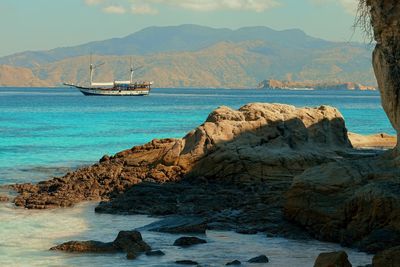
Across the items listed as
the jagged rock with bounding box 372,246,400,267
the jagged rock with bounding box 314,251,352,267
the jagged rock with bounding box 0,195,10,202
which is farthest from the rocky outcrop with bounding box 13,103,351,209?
the jagged rock with bounding box 372,246,400,267

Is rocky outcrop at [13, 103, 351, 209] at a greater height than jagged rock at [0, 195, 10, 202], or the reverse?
rocky outcrop at [13, 103, 351, 209]

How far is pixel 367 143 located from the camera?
37656 mm

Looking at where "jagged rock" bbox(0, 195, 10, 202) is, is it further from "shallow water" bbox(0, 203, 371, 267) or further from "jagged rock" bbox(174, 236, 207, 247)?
"jagged rock" bbox(174, 236, 207, 247)

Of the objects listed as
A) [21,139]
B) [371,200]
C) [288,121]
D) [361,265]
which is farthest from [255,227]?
[21,139]

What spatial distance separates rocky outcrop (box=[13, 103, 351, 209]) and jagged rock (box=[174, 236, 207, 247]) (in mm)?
5894

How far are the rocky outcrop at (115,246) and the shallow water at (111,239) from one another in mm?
231

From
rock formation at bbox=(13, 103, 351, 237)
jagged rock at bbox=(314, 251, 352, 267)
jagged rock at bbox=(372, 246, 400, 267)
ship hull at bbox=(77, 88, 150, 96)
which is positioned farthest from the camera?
ship hull at bbox=(77, 88, 150, 96)

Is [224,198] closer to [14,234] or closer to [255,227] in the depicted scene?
[255,227]

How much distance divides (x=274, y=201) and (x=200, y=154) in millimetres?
5234

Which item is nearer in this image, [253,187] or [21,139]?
[253,187]

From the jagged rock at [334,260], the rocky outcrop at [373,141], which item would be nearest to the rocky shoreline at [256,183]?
the jagged rock at [334,260]

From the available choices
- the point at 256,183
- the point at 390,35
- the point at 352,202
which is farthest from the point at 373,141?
the point at 390,35

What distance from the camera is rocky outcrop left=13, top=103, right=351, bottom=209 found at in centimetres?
2359

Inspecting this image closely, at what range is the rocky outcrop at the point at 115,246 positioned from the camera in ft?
50.4
